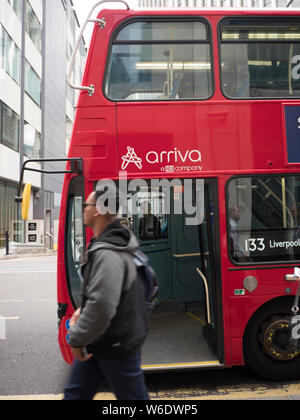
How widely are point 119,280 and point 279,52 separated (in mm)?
3480

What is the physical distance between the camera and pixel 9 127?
71.6 ft

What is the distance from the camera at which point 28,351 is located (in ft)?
18.0

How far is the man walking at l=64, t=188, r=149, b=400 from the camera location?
7.14ft

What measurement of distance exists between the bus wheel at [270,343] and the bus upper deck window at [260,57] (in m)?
2.29

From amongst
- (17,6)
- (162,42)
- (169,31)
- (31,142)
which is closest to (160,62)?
(162,42)

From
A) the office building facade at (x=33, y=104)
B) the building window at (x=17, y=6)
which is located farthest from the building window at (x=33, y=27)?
the building window at (x=17, y=6)

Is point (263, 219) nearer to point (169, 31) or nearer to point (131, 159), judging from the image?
point (131, 159)

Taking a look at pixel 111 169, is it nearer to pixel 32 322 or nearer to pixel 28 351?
pixel 28 351

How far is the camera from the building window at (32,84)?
969 inches

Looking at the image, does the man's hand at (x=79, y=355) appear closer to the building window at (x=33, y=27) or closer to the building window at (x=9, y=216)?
the building window at (x=9, y=216)

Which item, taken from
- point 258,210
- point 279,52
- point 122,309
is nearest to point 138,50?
point 279,52

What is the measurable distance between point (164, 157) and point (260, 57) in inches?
62.3

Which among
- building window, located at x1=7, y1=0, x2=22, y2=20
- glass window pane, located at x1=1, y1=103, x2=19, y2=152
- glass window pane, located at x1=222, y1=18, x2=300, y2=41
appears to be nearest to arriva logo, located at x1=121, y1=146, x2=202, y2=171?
glass window pane, located at x1=222, y1=18, x2=300, y2=41

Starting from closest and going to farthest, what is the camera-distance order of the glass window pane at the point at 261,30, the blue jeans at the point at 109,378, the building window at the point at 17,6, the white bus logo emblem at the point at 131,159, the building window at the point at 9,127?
the blue jeans at the point at 109,378, the white bus logo emblem at the point at 131,159, the glass window pane at the point at 261,30, the building window at the point at 9,127, the building window at the point at 17,6
